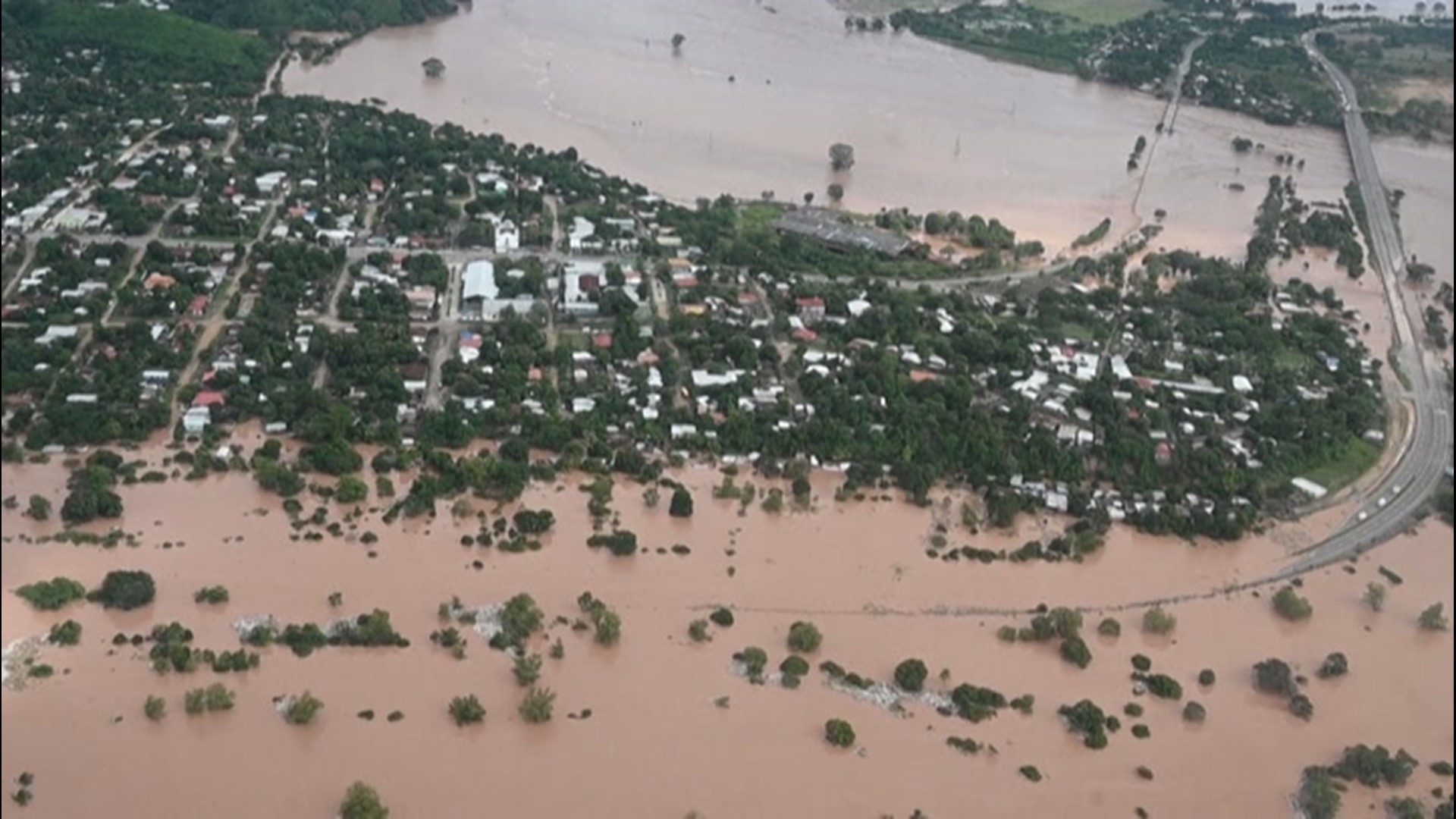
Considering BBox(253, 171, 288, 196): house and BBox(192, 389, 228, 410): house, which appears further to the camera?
BBox(253, 171, 288, 196): house

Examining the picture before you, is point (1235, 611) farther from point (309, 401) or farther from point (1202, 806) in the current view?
point (309, 401)

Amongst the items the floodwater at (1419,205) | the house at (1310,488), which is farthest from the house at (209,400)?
the floodwater at (1419,205)

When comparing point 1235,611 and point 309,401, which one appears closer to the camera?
point 1235,611

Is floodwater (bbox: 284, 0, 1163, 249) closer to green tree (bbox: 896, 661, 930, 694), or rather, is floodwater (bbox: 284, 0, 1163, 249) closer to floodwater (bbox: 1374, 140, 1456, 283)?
floodwater (bbox: 1374, 140, 1456, 283)

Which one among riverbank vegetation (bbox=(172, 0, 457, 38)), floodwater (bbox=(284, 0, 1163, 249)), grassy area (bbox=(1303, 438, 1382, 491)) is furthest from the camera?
riverbank vegetation (bbox=(172, 0, 457, 38))

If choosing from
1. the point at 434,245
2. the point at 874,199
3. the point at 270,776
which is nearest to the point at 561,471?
the point at 270,776

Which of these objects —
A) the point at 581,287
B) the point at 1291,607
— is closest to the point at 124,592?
the point at 581,287

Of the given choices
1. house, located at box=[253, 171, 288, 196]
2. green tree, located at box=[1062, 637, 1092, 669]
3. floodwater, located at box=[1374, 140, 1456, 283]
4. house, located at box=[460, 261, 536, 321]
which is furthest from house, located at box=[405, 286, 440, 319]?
floodwater, located at box=[1374, 140, 1456, 283]
